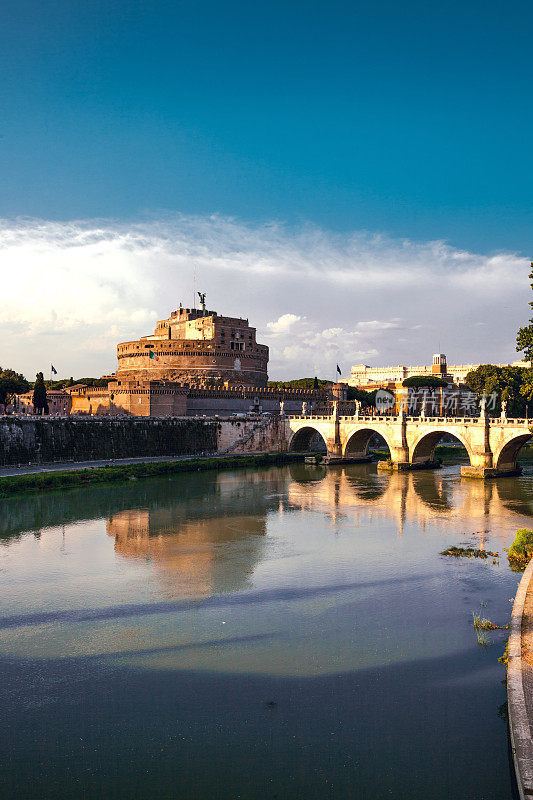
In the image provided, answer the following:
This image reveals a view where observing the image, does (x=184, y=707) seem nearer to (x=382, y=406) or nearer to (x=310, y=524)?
(x=310, y=524)

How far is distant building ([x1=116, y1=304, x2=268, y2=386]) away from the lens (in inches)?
2726

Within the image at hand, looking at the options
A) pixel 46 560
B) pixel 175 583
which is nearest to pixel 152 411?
pixel 46 560

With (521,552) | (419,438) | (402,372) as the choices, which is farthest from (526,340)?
(402,372)

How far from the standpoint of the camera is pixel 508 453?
41.7 m

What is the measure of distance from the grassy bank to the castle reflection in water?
9.16ft

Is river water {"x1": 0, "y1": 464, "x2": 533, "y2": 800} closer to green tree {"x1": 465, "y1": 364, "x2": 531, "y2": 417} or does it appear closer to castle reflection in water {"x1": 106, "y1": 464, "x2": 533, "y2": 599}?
castle reflection in water {"x1": 106, "y1": 464, "x2": 533, "y2": 599}

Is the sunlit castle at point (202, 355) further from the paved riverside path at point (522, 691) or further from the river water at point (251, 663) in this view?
the paved riverside path at point (522, 691)

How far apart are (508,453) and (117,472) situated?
26.8m

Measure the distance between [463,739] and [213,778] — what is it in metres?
4.26

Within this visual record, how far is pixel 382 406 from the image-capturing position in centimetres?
8881

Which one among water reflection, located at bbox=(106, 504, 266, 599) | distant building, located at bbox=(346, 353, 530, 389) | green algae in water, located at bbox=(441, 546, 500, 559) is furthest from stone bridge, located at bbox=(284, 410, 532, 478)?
distant building, located at bbox=(346, 353, 530, 389)

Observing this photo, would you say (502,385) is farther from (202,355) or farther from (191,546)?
(191,546)

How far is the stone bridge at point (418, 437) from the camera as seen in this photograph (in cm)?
4097

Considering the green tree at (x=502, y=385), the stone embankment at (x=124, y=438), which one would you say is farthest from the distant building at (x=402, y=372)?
the stone embankment at (x=124, y=438)
